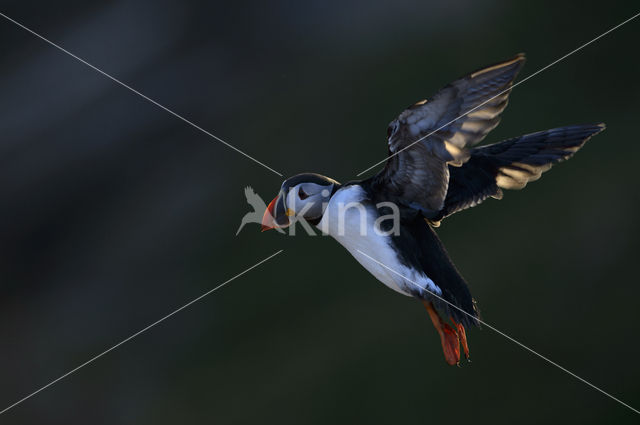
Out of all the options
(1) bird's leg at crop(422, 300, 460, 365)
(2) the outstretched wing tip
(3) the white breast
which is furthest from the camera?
(1) bird's leg at crop(422, 300, 460, 365)

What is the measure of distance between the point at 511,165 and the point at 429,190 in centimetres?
33

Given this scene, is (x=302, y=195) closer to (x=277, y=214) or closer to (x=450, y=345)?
(x=277, y=214)

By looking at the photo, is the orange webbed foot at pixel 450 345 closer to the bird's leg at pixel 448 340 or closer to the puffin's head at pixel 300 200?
the bird's leg at pixel 448 340

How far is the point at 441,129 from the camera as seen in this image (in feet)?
4.65

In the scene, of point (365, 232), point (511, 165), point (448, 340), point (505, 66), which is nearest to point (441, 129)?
point (505, 66)

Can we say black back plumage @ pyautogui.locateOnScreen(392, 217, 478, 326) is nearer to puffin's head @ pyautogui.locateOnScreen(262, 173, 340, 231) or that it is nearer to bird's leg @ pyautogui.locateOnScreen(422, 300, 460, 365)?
bird's leg @ pyautogui.locateOnScreen(422, 300, 460, 365)

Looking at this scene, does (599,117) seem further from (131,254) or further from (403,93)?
(131,254)

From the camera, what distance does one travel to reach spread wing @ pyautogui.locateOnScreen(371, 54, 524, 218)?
1.35 m

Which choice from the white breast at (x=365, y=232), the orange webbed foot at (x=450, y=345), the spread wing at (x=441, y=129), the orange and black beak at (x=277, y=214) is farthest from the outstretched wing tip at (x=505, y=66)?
the orange webbed foot at (x=450, y=345)

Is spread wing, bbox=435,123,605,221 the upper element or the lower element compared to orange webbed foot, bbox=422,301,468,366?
upper

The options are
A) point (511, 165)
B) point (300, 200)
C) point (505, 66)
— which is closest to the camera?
point (505, 66)

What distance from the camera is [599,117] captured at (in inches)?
122

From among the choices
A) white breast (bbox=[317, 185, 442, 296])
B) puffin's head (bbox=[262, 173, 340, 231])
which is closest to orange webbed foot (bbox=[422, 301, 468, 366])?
white breast (bbox=[317, 185, 442, 296])

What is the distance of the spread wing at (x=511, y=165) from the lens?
1769 millimetres
